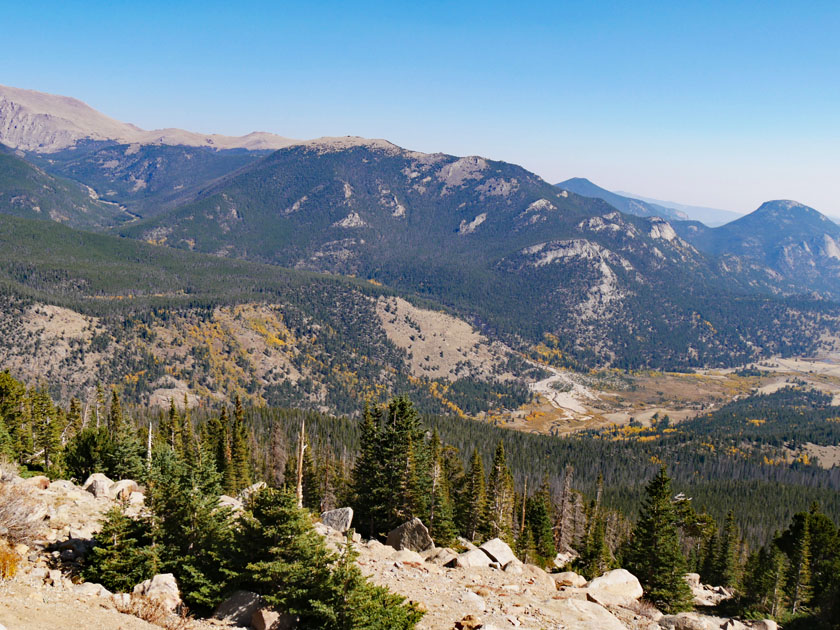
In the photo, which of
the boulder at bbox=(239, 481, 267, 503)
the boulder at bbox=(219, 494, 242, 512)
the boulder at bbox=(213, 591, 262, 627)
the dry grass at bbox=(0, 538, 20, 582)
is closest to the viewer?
the dry grass at bbox=(0, 538, 20, 582)

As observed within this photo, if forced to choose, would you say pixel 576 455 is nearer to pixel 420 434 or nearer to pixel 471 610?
pixel 420 434

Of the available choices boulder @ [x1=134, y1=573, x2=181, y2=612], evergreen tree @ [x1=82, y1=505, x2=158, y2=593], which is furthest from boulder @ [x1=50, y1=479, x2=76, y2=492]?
boulder @ [x1=134, y1=573, x2=181, y2=612]

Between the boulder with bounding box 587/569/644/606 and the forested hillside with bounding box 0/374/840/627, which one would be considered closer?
the forested hillside with bounding box 0/374/840/627

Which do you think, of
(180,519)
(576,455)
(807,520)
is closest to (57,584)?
(180,519)

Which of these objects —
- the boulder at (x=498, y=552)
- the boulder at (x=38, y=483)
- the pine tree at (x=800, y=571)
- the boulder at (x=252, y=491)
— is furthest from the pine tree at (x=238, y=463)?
the pine tree at (x=800, y=571)

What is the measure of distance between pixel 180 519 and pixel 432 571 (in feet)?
53.4

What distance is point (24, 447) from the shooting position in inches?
2689

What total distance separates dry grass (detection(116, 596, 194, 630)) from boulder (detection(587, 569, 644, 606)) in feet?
80.9

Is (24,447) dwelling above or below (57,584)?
below

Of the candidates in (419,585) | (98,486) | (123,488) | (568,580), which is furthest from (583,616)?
(98,486)

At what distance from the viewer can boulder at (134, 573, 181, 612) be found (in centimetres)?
2672

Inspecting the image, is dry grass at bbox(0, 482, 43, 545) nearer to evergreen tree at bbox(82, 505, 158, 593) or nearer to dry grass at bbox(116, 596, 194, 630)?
evergreen tree at bbox(82, 505, 158, 593)

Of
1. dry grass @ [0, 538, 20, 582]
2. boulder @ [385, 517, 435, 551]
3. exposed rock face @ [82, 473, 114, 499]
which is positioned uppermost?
dry grass @ [0, 538, 20, 582]

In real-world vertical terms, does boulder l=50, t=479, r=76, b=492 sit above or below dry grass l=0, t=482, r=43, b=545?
below
